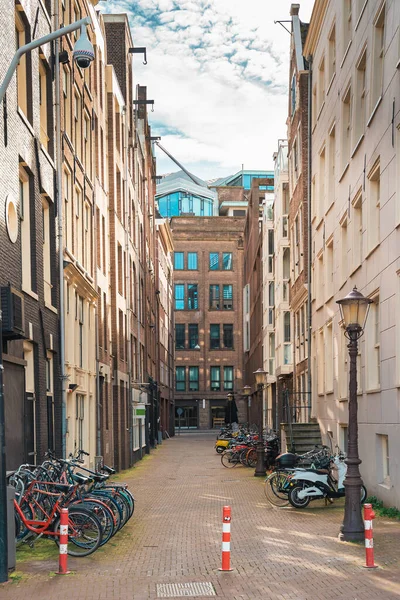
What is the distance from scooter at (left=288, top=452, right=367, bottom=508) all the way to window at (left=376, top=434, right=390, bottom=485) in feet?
2.14

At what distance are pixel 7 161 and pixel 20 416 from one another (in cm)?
448

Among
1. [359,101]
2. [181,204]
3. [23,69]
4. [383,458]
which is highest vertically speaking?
[181,204]

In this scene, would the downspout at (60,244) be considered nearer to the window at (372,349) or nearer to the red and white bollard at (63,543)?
the window at (372,349)

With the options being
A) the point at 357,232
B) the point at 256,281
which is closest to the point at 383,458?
the point at 357,232

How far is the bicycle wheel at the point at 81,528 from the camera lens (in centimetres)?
1176

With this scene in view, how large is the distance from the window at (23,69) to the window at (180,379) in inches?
2702

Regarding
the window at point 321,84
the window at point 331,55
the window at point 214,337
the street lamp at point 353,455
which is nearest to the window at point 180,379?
the window at point 214,337

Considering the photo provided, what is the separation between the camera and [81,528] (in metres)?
11.8

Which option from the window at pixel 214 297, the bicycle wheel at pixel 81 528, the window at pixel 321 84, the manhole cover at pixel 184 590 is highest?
the window at pixel 321 84

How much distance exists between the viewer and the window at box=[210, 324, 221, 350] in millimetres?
85250

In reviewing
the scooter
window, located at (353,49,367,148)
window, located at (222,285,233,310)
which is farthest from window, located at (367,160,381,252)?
window, located at (222,285,233,310)

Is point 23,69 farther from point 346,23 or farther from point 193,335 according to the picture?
point 193,335

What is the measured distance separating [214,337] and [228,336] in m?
1.42

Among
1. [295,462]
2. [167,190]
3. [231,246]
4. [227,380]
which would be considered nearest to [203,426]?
[227,380]
